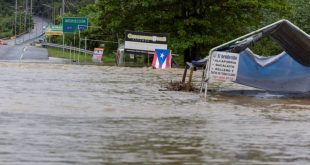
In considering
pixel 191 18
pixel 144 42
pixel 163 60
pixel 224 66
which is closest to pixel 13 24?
pixel 191 18

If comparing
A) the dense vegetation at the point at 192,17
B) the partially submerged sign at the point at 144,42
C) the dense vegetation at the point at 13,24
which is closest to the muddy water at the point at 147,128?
the partially submerged sign at the point at 144,42

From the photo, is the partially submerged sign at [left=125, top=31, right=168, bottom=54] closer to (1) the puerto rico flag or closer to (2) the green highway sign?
(1) the puerto rico flag

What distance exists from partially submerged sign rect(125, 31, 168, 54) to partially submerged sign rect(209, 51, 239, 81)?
20.3 m

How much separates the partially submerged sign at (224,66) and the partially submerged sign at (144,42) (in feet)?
66.6

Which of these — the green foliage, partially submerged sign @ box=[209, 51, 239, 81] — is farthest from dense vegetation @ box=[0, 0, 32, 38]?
partially submerged sign @ box=[209, 51, 239, 81]

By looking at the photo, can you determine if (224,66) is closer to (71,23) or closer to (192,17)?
(192,17)

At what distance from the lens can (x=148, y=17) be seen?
40594 mm

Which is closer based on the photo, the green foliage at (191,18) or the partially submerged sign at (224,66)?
the partially submerged sign at (224,66)

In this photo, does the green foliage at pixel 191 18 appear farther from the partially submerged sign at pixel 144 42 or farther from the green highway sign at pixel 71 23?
the green highway sign at pixel 71 23

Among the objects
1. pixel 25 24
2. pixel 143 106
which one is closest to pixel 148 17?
pixel 143 106

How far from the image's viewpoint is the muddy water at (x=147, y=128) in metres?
7.98

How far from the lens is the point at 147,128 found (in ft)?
34.5

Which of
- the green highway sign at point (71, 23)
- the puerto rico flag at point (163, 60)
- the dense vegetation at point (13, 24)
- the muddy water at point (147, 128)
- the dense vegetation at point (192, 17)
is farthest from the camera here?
the dense vegetation at point (13, 24)

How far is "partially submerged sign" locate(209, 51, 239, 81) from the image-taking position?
1683 cm
